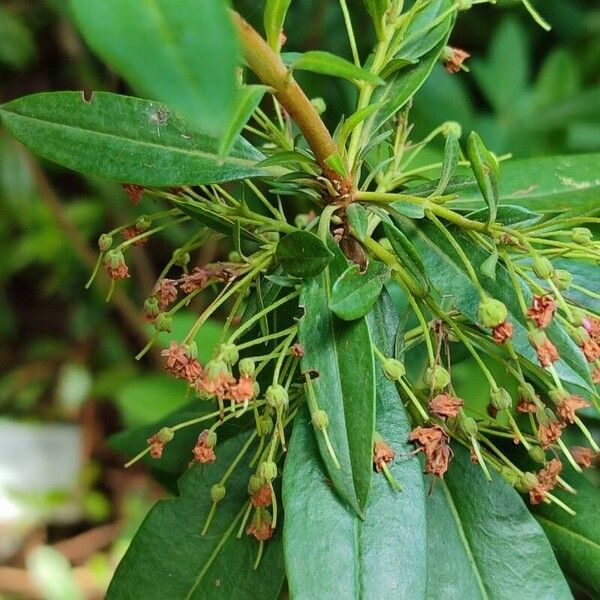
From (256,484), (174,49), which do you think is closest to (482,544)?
(256,484)

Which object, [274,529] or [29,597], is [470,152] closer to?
[274,529]

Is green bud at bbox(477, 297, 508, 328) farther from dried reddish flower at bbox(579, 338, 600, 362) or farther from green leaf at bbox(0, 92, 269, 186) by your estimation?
green leaf at bbox(0, 92, 269, 186)

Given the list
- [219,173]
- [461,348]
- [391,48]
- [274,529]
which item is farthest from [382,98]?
[274,529]

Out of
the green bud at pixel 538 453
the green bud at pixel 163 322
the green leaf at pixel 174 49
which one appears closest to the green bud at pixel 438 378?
the green bud at pixel 538 453

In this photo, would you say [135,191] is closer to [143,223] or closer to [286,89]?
[143,223]

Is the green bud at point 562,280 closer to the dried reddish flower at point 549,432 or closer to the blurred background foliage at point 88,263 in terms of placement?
the dried reddish flower at point 549,432

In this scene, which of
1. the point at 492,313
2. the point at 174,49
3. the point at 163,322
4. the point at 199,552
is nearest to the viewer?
the point at 174,49
